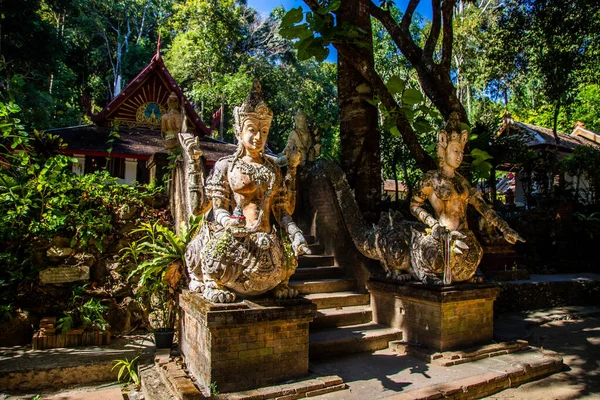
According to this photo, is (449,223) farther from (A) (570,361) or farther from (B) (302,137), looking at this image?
(B) (302,137)

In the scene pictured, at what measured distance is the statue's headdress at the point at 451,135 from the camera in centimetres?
495

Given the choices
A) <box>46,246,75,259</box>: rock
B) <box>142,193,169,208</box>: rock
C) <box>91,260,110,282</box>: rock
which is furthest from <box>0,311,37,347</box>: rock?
<box>142,193,169,208</box>: rock

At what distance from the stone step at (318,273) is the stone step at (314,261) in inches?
6.6

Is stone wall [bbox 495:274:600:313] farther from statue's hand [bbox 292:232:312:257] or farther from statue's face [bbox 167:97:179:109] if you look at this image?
statue's face [bbox 167:97:179:109]

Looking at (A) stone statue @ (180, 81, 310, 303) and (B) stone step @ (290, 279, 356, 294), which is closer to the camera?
(A) stone statue @ (180, 81, 310, 303)

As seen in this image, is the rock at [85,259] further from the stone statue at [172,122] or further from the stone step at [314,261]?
the stone step at [314,261]

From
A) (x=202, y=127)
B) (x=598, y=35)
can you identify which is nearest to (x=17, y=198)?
(x=202, y=127)

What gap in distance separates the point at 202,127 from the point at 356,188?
9383mm

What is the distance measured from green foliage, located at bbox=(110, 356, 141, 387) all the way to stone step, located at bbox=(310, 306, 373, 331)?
1.89 m

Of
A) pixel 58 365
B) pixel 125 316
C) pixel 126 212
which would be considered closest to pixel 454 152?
pixel 126 212

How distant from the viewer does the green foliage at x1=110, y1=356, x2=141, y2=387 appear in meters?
4.42

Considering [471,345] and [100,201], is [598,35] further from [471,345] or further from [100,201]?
[100,201]

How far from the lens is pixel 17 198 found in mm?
5656

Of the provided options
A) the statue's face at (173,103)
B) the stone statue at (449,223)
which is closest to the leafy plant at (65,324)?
the statue's face at (173,103)
